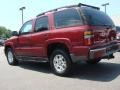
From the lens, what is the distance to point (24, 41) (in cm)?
978

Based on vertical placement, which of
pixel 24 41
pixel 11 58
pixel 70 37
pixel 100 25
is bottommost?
pixel 11 58

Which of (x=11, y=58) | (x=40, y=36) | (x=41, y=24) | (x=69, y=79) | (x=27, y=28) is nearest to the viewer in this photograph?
(x=69, y=79)

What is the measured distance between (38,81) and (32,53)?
192 centimetres

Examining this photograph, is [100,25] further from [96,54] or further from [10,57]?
[10,57]

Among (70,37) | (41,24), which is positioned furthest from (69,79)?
(41,24)

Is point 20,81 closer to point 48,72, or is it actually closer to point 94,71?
point 48,72

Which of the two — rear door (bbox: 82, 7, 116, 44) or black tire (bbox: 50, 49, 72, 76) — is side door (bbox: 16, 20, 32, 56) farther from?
rear door (bbox: 82, 7, 116, 44)

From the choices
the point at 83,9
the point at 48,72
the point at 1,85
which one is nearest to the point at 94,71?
the point at 48,72

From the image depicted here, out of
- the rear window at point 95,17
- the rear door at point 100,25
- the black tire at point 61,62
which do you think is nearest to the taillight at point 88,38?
the rear door at point 100,25

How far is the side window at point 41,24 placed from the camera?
28.2ft

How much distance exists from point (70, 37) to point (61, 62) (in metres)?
0.91

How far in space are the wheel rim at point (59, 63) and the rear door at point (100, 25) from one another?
1.21 m

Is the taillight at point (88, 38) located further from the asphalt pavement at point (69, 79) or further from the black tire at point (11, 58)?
the black tire at point (11, 58)

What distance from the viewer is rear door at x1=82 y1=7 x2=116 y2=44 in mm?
7328
